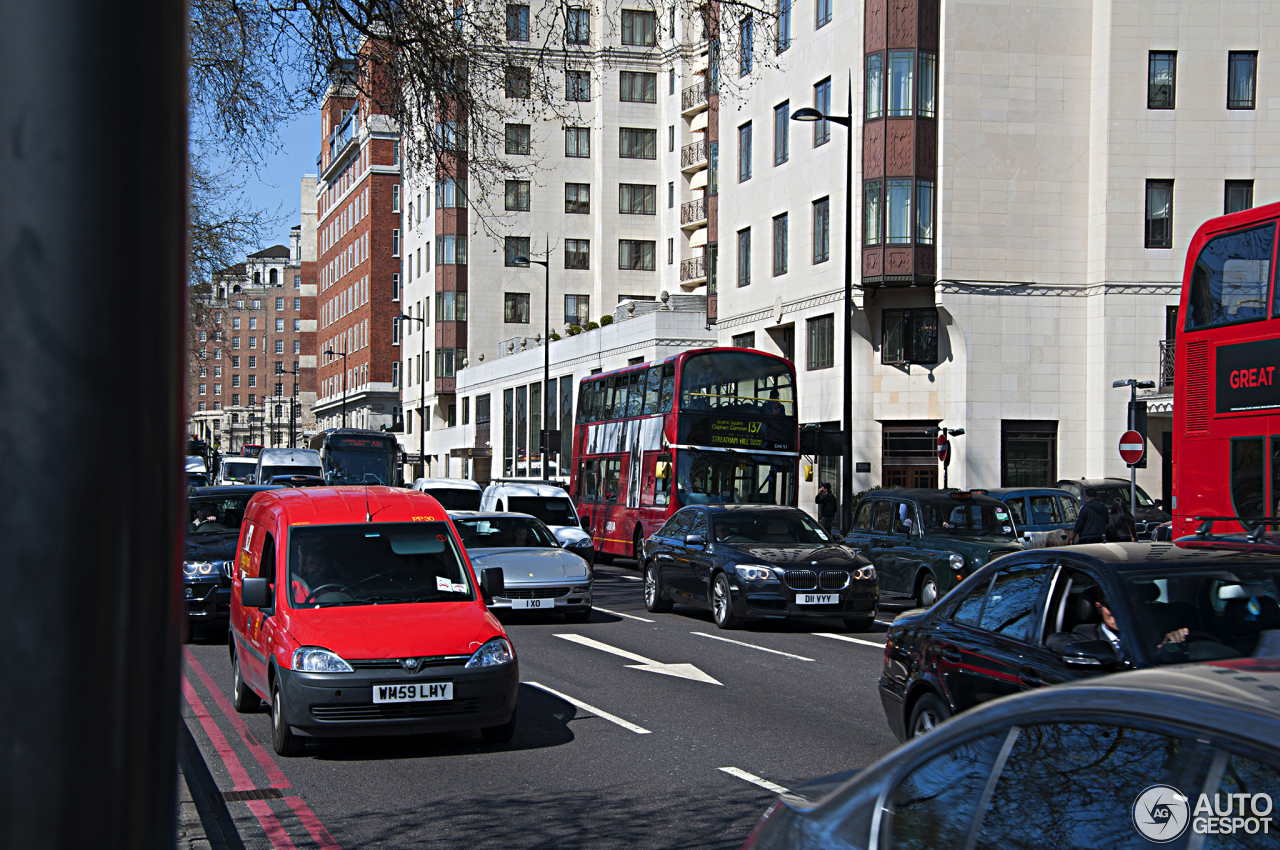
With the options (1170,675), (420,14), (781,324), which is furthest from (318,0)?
(781,324)

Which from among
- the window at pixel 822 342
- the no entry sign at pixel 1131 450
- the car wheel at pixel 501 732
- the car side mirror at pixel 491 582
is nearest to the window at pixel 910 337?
the window at pixel 822 342

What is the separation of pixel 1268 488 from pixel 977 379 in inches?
931

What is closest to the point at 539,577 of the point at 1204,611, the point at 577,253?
the point at 1204,611

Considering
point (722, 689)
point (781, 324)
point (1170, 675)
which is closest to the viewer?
point (1170, 675)

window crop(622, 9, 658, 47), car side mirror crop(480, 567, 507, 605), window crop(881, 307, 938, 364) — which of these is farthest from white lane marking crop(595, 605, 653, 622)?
window crop(622, 9, 658, 47)

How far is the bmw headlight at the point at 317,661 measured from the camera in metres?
8.34

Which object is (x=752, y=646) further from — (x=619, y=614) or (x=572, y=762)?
(x=572, y=762)

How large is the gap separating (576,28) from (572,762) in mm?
8223

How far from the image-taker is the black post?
1274 millimetres

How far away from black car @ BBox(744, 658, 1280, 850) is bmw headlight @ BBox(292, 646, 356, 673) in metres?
5.69

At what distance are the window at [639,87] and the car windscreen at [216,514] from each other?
61.1 m

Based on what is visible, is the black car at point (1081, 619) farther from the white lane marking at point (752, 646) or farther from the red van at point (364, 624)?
the white lane marking at point (752, 646)

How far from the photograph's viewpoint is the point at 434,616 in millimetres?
9117

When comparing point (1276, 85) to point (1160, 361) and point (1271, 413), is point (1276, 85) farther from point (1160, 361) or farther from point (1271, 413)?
point (1271, 413)
